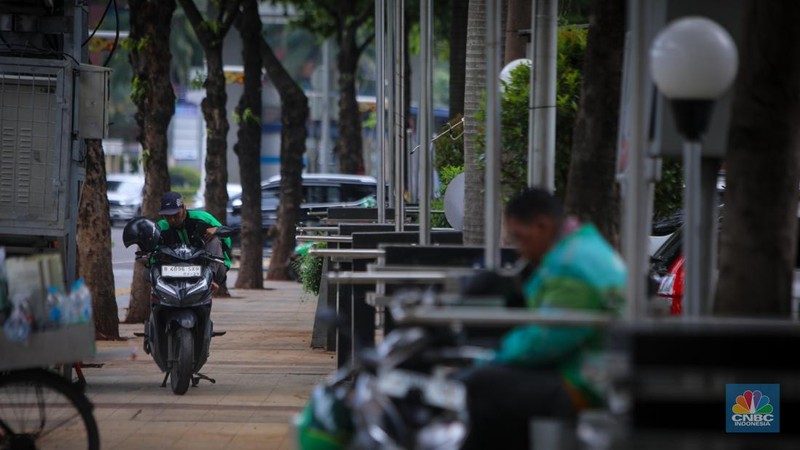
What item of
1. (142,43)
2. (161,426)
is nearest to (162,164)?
(142,43)

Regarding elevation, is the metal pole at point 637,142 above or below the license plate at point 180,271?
above

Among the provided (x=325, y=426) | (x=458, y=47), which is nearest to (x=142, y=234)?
(x=325, y=426)

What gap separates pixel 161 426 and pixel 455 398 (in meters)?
5.17

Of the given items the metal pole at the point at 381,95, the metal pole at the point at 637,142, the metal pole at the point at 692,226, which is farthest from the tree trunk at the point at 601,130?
the metal pole at the point at 381,95

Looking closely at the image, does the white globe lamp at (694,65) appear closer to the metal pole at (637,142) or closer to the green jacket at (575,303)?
the metal pole at (637,142)

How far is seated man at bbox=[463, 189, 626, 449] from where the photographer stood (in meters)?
5.70

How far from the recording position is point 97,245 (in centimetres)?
1619

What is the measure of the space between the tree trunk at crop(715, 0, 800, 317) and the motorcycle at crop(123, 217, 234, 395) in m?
5.95

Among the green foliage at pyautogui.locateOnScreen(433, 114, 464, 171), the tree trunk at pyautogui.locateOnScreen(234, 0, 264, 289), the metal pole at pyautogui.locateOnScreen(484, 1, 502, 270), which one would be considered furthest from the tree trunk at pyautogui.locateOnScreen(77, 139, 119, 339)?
the tree trunk at pyautogui.locateOnScreen(234, 0, 264, 289)

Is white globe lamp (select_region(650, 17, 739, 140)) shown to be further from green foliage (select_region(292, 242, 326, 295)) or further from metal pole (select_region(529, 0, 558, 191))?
green foliage (select_region(292, 242, 326, 295))

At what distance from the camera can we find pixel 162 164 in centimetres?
1894

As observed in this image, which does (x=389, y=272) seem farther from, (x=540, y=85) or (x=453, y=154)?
(x=453, y=154)

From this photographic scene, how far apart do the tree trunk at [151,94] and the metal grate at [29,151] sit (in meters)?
6.55

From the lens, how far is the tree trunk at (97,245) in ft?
52.1
